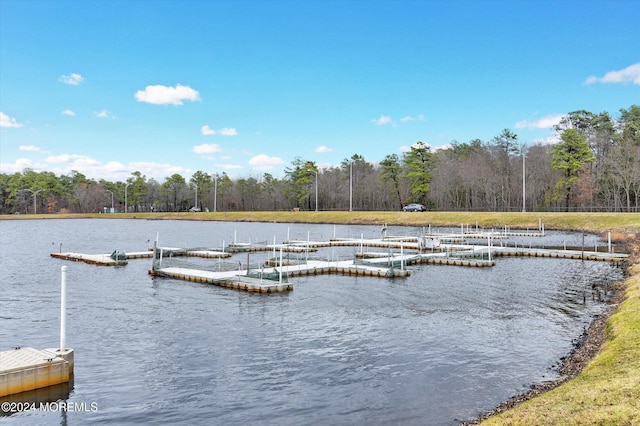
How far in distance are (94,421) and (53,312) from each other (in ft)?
39.4

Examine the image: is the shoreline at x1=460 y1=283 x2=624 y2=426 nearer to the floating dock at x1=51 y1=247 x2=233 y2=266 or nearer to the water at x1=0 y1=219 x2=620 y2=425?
the water at x1=0 y1=219 x2=620 y2=425

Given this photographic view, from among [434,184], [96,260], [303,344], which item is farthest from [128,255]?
[434,184]

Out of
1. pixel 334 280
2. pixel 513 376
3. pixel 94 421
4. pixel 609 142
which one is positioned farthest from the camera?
pixel 609 142

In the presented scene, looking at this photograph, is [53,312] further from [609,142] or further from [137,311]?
[609,142]

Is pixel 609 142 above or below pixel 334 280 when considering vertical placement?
above

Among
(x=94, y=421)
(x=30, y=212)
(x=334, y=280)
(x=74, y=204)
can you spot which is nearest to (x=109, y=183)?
(x=74, y=204)

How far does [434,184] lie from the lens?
4136 inches

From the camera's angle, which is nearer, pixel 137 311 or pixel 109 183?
→ pixel 137 311

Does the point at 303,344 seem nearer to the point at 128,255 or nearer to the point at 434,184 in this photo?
the point at 128,255

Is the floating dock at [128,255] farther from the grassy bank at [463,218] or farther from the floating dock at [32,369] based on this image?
the grassy bank at [463,218]

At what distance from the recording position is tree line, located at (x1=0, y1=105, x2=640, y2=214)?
81.8 meters

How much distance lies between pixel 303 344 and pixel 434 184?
92.0m

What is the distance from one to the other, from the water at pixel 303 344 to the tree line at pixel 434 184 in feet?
195

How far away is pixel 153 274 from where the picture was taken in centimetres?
3173
